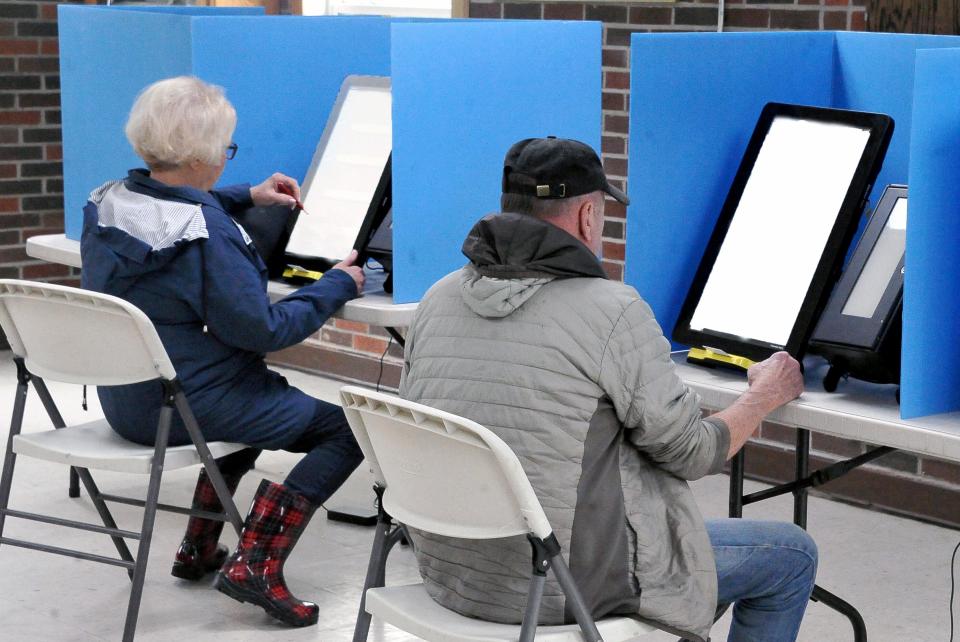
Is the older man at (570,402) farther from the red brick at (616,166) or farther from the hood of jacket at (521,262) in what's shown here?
the red brick at (616,166)

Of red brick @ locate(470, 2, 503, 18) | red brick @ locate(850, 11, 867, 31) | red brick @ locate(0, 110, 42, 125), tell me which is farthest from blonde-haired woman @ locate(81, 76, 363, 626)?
red brick @ locate(0, 110, 42, 125)

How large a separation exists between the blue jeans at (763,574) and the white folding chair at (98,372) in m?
1.14

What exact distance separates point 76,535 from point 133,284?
96 cm

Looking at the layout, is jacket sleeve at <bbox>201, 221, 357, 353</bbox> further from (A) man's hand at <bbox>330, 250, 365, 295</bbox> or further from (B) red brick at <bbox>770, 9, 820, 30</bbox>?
(B) red brick at <bbox>770, 9, 820, 30</bbox>

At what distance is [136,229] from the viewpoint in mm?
2807

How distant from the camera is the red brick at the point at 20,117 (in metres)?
5.65

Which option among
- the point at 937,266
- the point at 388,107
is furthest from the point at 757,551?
the point at 388,107

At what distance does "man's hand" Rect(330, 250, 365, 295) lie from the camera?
3.05 meters

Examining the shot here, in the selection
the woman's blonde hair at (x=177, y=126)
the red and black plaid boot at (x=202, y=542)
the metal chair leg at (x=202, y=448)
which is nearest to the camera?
the metal chair leg at (x=202, y=448)

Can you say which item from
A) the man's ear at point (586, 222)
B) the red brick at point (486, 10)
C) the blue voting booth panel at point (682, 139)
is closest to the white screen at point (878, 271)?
the blue voting booth panel at point (682, 139)

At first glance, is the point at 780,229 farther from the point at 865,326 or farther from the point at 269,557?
the point at 269,557

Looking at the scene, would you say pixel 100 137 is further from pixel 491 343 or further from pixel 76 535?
pixel 491 343

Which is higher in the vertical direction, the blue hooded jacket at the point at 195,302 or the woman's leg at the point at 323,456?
the blue hooded jacket at the point at 195,302

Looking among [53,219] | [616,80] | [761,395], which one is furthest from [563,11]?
[53,219]
